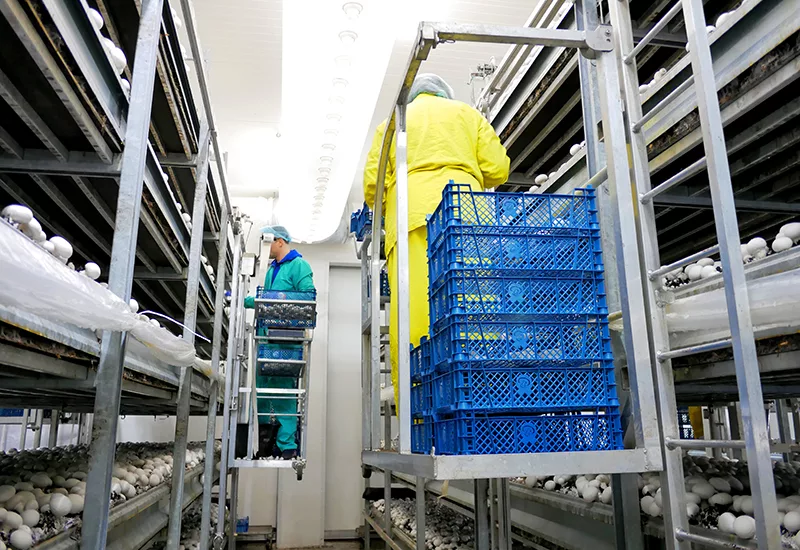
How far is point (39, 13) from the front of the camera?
170 centimetres

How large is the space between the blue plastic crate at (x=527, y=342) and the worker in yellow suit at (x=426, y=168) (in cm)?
77

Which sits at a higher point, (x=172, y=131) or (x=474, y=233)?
(x=172, y=131)

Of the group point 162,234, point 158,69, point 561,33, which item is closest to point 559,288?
point 561,33

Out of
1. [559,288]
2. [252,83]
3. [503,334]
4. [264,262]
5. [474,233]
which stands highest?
[252,83]

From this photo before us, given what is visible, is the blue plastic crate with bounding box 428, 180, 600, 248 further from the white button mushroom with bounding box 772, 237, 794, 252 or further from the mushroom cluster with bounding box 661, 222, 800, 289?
the white button mushroom with bounding box 772, 237, 794, 252

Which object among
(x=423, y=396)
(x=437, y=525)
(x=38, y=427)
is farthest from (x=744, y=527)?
(x=38, y=427)

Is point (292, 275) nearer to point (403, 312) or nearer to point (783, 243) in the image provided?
point (403, 312)

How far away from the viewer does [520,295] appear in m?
1.81

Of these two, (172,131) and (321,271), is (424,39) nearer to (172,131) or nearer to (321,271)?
(172,131)

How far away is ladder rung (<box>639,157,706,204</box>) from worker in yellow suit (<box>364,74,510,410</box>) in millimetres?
874

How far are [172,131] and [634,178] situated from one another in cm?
282

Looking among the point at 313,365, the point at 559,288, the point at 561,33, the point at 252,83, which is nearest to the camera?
the point at 559,288

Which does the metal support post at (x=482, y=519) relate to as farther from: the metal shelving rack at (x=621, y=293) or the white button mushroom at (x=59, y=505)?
the white button mushroom at (x=59, y=505)

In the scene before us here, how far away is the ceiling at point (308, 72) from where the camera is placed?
3629 mm
